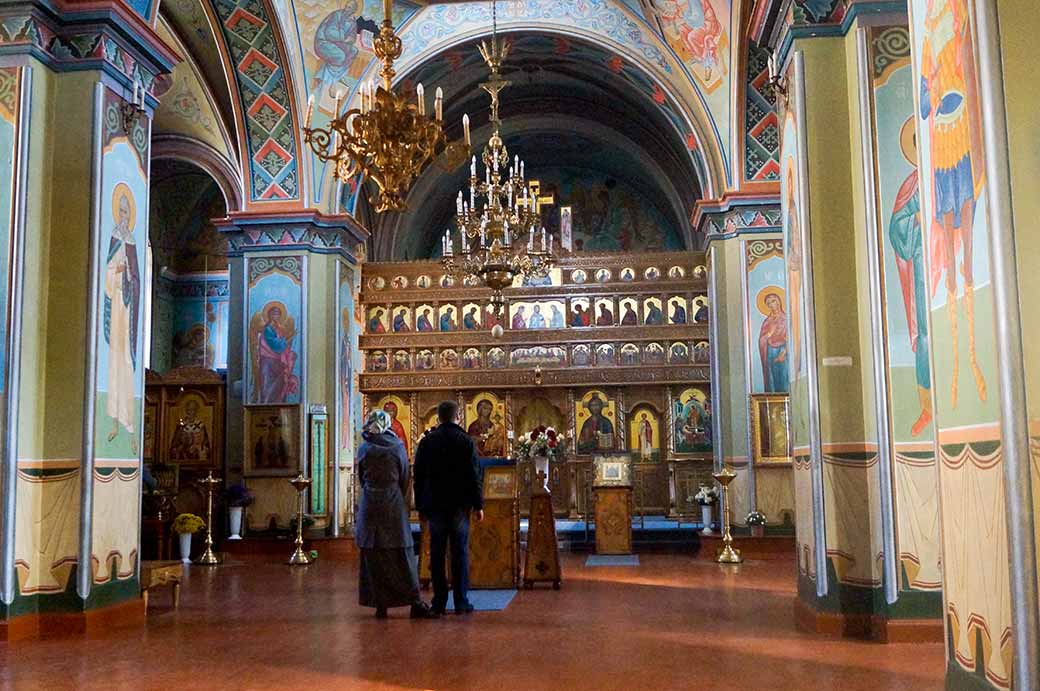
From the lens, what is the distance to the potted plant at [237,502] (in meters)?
14.0

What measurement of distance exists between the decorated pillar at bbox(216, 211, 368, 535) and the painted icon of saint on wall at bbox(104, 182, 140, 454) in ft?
19.7

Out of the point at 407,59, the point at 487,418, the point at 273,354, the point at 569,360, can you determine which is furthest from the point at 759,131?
the point at 273,354

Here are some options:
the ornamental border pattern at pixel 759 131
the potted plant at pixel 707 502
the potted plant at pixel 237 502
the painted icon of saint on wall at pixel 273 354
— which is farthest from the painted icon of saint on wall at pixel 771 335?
the potted plant at pixel 237 502

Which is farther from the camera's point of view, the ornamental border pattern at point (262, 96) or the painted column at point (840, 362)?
the ornamental border pattern at point (262, 96)

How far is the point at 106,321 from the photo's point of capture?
7.78 m

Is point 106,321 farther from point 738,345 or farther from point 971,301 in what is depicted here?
point 738,345

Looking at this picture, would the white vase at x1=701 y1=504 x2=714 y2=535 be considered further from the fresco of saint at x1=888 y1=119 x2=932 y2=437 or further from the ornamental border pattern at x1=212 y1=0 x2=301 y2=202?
the fresco of saint at x1=888 y1=119 x2=932 y2=437

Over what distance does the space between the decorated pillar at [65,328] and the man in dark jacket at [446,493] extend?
2467mm

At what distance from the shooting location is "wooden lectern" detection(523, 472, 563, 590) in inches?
378

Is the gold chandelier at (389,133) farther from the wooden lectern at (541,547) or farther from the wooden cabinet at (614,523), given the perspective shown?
the wooden cabinet at (614,523)

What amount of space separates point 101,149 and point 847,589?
651 cm

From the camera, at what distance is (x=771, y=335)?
13.6 metres

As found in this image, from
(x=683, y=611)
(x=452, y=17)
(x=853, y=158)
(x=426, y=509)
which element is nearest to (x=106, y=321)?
(x=426, y=509)

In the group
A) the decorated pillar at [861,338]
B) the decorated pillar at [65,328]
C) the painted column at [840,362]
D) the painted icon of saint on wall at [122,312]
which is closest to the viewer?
the decorated pillar at [861,338]
